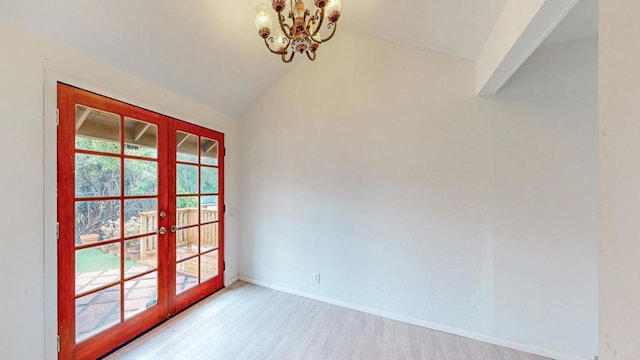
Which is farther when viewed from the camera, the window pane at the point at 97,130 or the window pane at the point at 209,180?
the window pane at the point at 209,180

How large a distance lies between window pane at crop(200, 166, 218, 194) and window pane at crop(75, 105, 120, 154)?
0.96 m

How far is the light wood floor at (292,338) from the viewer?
6.63 ft

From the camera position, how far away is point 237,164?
3.41 m

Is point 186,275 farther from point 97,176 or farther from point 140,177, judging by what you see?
point 97,176

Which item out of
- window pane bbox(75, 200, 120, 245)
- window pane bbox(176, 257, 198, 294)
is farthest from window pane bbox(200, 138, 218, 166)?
window pane bbox(176, 257, 198, 294)

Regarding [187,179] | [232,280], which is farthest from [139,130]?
[232,280]

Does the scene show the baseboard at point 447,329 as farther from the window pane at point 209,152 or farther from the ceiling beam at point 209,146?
the ceiling beam at point 209,146

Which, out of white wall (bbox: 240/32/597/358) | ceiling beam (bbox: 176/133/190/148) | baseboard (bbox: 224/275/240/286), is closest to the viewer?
white wall (bbox: 240/32/597/358)

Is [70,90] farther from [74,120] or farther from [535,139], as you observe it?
[535,139]

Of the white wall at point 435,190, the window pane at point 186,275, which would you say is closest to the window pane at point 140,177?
the window pane at point 186,275

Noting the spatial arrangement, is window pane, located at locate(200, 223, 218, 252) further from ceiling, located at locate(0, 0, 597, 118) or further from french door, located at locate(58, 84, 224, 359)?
ceiling, located at locate(0, 0, 597, 118)

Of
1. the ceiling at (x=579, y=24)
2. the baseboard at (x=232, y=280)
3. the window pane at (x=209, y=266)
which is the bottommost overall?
the baseboard at (x=232, y=280)

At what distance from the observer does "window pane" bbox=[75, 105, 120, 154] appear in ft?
5.81

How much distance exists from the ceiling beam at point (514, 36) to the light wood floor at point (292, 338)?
91.0 inches
